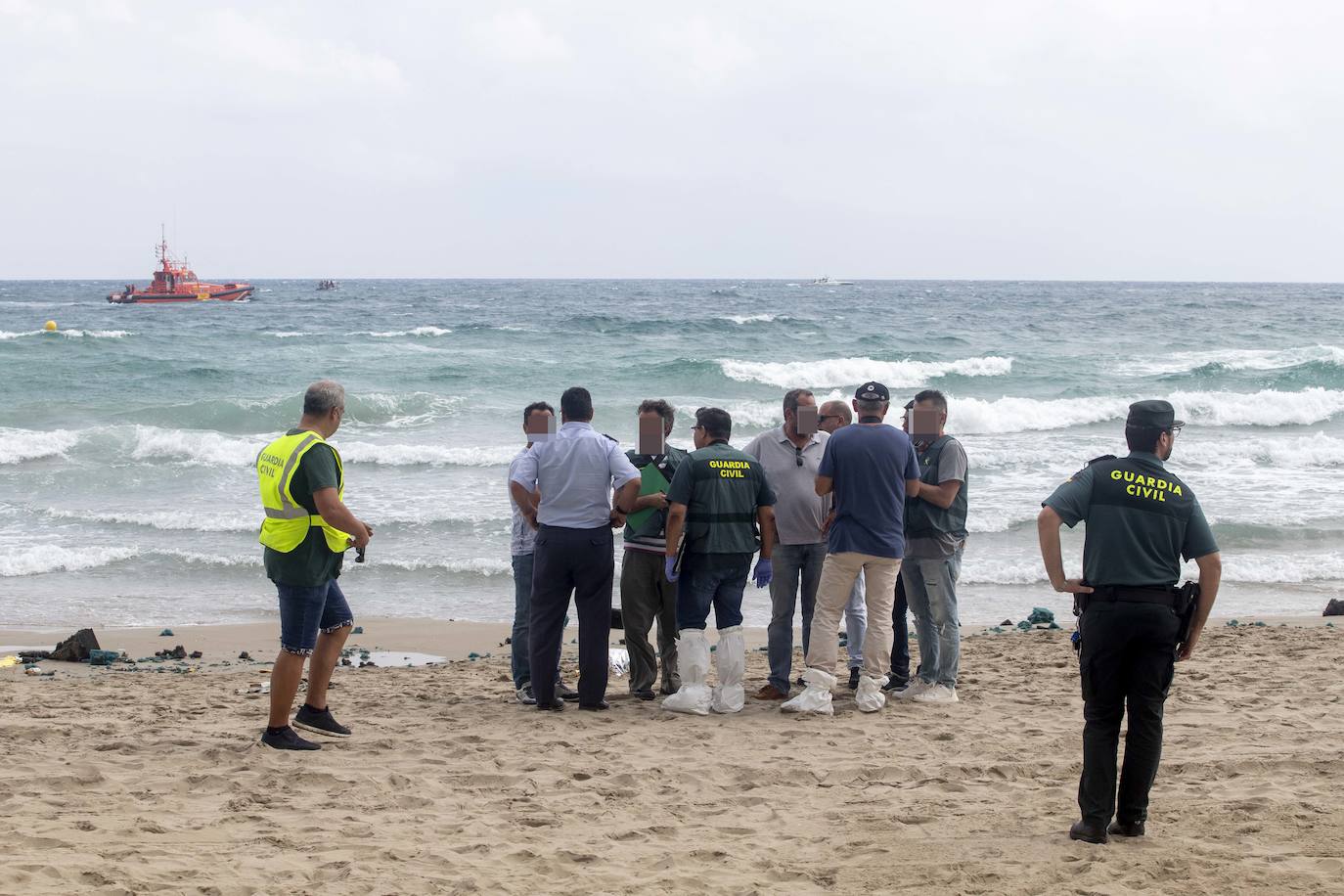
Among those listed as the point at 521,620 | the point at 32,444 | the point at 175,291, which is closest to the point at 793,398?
the point at 521,620

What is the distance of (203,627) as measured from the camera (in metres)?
9.31

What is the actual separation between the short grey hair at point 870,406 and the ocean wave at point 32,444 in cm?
1534

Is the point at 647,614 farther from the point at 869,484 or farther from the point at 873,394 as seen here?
the point at 873,394

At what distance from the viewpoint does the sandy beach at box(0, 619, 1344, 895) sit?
3982mm

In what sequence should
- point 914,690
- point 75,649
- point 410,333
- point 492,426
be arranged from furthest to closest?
point 410,333 < point 492,426 < point 75,649 < point 914,690

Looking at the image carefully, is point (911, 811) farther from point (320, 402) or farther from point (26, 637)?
point (26, 637)

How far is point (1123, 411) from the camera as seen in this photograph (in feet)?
78.3

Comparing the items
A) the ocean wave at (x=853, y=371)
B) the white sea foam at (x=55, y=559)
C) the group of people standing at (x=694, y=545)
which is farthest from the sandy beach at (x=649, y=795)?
the ocean wave at (x=853, y=371)

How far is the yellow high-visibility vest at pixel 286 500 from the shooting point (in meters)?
5.07

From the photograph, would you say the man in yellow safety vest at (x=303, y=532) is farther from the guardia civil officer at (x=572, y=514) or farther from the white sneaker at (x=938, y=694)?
the white sneaker at (x=938, y=694)

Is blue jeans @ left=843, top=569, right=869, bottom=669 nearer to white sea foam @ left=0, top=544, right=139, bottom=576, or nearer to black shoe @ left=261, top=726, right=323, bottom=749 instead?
black shoe @ left=261, top=726, right=323, bottom=749

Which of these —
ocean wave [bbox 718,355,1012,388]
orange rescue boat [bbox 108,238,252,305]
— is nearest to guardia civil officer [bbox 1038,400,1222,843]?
ocean wave [bbox 718,355,1012,388]

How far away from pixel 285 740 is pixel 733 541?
90.7 inches

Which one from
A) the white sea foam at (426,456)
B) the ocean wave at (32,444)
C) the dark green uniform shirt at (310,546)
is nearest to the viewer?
the dark green uniform shirt at (310,546)
